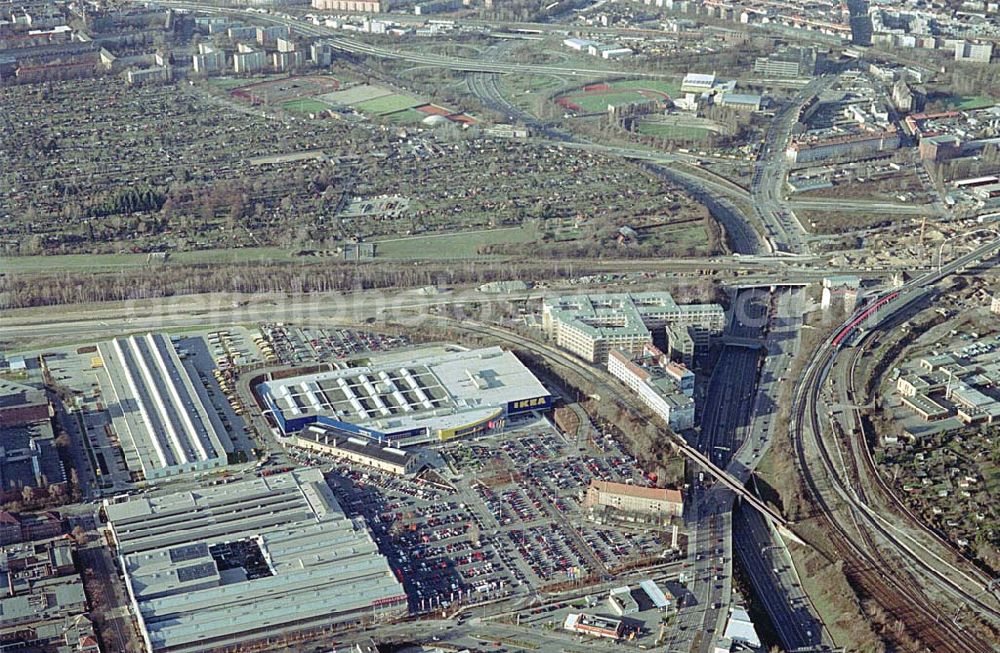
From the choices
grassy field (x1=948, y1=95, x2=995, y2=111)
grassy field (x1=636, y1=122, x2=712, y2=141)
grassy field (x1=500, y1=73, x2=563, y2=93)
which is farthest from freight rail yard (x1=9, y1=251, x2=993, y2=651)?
grassy field (x1=500, y1=73, x2=563, y2=93)

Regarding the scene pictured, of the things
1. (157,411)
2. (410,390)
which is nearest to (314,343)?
(410,390)

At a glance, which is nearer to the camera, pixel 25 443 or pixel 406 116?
pixel 25 443

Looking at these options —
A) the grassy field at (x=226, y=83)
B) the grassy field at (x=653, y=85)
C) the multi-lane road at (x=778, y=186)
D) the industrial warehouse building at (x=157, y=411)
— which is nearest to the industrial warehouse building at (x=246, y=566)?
Answer: the industrial warehouse building at (x=157, y=411)

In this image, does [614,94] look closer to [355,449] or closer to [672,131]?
[672,131]

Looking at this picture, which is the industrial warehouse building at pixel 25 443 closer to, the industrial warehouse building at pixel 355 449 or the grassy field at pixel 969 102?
the industrial warehouse building at pixel 355 449

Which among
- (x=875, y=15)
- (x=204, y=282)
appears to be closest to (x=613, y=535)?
(x=204, y=282)

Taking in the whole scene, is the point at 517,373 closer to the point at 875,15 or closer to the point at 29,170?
the point at 29,170
